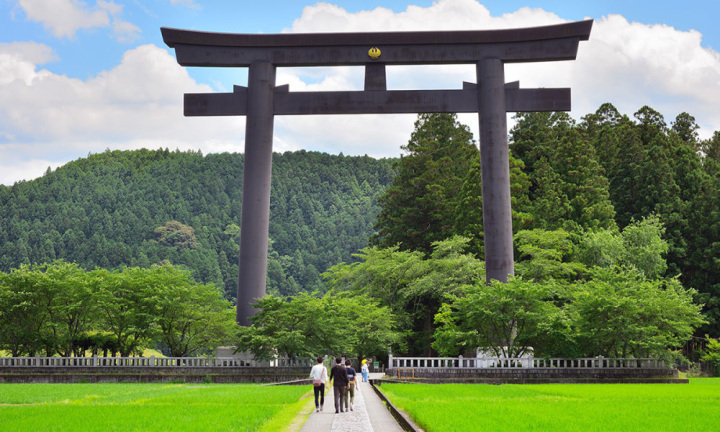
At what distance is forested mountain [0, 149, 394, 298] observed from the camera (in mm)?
98125

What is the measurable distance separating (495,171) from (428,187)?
17787mm

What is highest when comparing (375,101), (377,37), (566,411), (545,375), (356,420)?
(377,37)

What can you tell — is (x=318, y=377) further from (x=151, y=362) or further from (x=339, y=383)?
(x=151, y=362)

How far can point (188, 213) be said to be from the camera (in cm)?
11306

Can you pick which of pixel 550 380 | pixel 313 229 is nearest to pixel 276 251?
pixel 313 229

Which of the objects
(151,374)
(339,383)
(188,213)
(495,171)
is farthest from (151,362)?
(188,213)

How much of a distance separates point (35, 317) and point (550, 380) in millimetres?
22219

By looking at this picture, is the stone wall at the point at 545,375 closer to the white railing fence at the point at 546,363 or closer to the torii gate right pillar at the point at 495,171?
the white railing fence at the point at 546,363

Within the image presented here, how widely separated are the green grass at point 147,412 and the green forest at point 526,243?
10.5m

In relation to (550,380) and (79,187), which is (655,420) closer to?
(550,380)

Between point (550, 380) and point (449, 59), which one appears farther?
point (449, 59)

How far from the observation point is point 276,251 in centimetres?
10788

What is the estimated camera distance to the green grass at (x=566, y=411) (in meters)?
11.8

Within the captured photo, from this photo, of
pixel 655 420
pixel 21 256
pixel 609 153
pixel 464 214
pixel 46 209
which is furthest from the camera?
pixel 46 209
